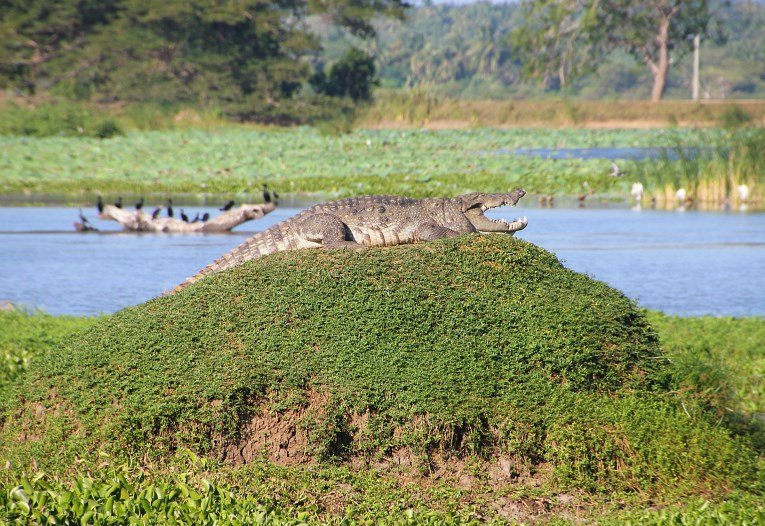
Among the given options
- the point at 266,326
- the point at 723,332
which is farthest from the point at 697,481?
the point at 723,332

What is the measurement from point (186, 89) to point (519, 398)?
36.2m

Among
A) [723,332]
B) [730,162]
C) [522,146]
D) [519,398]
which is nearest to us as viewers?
[519,398]

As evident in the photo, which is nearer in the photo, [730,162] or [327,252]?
[327,252]

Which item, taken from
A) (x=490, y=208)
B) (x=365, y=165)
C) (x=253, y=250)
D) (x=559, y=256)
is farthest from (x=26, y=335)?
(x=365, y=165)

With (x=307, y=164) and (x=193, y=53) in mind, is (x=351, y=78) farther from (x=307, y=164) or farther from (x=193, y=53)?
(x=307, y=164)

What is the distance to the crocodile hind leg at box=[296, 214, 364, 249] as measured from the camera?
731 centimetres

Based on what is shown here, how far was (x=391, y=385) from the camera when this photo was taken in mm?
4891

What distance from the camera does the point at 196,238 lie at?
16438mm

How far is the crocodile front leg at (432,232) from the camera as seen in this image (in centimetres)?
729

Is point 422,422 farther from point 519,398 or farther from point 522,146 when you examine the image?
point 522,146

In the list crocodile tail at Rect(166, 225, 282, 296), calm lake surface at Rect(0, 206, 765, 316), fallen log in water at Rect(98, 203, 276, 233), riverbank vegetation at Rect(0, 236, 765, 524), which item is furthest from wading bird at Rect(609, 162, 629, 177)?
riverbank vegetation at Rect(0, 236, 765, 524)

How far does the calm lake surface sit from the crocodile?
304cm

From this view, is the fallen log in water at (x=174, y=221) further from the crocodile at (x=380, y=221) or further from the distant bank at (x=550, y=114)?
the distant bank at (x=550, y=114)

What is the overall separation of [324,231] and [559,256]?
6.85 metres
